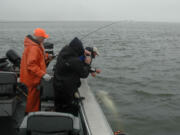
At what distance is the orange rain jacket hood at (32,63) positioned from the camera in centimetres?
346

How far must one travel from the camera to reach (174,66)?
1178cm

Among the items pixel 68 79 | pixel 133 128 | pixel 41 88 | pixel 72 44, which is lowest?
pixel 133 128

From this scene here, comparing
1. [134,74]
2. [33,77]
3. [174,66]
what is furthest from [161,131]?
[174,66]

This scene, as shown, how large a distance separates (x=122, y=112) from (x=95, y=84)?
8.73 ft

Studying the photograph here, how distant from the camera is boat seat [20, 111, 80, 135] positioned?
2.23 meters

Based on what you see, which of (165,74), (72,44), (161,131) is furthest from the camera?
(165,74)

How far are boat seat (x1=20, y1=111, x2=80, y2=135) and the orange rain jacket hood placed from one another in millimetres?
1319

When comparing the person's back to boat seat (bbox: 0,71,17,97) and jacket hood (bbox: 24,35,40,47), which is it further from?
boat seat (bbox: 0,71,17,97)

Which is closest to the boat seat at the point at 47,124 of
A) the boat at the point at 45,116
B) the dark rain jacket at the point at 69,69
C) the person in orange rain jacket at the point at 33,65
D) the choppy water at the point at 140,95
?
the boat at the point at 45,116

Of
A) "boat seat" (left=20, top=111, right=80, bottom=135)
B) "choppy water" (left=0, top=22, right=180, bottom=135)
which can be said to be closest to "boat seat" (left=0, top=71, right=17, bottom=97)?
"boat seat" (left=20, top=111, right=80, bottom=135)

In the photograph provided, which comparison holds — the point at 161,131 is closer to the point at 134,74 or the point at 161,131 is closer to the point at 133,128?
the point at 133,128

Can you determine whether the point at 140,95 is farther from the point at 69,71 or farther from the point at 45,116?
the point at 45,116

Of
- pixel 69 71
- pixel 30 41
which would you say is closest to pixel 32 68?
pixel 30 41

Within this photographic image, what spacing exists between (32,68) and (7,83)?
52cm
